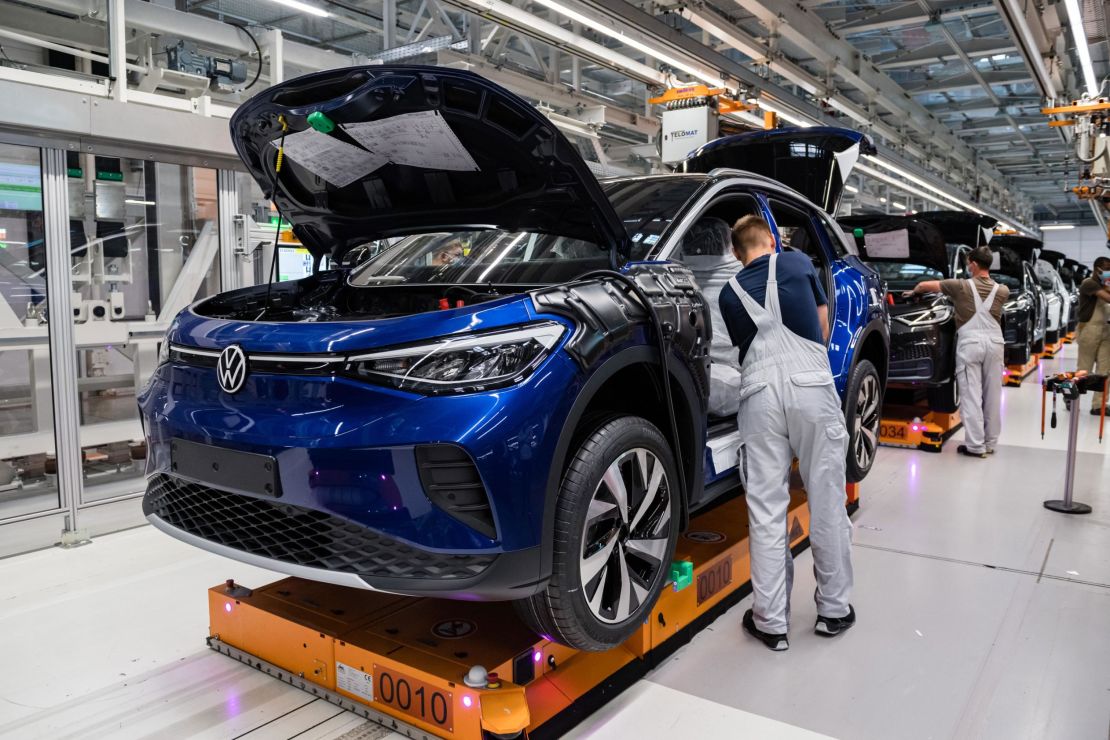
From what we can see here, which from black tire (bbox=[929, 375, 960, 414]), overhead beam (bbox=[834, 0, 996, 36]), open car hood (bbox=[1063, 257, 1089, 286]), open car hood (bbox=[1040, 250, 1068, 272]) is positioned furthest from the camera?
open car hood (bbox=[1063, 257, 1089, 286])

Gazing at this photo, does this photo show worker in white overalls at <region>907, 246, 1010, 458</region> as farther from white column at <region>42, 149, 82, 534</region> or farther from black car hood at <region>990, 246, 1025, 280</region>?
white column at <region>42, 149, 82, 534</region>

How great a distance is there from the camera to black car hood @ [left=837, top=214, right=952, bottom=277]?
637cm

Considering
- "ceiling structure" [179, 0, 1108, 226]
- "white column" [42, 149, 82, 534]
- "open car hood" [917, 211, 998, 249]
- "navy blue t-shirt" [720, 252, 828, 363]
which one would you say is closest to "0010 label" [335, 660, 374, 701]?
"navy blue t-shirt" [720, 252, 828, 363]

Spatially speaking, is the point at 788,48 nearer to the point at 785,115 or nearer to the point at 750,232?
the point at 785,115

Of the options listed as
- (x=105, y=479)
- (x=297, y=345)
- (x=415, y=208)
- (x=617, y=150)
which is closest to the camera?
(x=297, y=345)

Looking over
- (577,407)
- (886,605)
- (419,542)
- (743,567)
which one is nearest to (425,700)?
(419,542)

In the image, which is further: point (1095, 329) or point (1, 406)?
point (1095, 329)

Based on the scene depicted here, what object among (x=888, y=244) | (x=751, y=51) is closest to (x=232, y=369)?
(x=888, y=244)

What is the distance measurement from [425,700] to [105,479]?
3.96 m

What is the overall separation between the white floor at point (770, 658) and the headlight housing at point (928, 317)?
239 cm

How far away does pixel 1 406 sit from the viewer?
18.2ft

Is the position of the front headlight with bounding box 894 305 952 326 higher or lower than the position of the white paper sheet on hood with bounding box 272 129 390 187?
lower

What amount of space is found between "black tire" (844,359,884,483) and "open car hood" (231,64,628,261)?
203 centimetres

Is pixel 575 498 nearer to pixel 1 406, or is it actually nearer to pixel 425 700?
pixel 425 700
